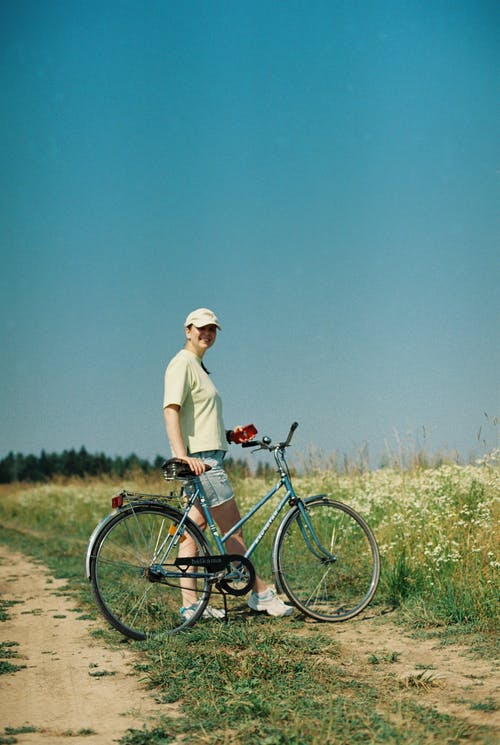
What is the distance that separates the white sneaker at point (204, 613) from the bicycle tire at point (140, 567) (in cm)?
3

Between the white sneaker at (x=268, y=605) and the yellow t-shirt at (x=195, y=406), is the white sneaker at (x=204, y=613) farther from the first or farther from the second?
the yellow t-shirt at (x=195, y=406)

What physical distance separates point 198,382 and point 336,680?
2.37 m

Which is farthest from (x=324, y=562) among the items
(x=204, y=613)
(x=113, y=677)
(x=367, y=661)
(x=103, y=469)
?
(x=103, y=469)

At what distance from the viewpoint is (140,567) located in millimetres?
5141

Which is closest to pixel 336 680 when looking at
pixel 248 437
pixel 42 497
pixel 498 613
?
pixel 498 613

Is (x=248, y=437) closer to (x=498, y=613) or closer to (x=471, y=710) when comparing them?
(x=498, y=613)

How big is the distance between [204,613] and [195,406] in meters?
1.55

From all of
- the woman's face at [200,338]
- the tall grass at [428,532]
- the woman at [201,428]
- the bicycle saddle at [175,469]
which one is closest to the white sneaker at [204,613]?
the woman at [201,428]

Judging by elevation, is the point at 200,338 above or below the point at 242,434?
above

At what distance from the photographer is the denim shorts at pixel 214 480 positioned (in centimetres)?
548

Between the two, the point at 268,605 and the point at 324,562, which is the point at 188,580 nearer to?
the point at 268,605

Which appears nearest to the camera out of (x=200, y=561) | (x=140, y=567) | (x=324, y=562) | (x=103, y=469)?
(x=140, y=567)

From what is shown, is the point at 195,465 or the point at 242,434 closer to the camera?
the point at 195,465

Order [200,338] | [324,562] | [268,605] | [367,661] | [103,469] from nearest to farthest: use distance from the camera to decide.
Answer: [367,661] < [200,338] < [268,605] < [324,562] < [103,469]
